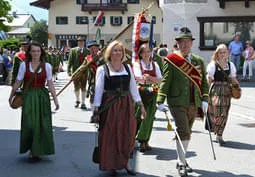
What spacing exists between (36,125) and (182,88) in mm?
2229

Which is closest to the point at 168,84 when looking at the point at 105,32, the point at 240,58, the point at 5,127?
the point at 5,127

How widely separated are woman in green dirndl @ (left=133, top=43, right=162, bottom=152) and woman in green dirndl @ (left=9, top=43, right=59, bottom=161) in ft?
4.85

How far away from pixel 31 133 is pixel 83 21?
199ft

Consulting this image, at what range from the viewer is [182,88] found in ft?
21.2

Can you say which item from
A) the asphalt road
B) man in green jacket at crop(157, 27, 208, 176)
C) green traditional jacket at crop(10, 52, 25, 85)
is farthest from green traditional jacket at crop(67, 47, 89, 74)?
man in green jacket at crop(157, 27, 208, 176)

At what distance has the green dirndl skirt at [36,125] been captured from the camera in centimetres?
727

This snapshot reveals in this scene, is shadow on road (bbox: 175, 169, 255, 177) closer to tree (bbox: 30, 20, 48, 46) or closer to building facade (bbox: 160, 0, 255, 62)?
building facade (bbox: 160, 0, 255, 62)

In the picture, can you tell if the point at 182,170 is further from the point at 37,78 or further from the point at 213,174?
the point at 37,78

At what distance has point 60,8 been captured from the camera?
67.2 metres

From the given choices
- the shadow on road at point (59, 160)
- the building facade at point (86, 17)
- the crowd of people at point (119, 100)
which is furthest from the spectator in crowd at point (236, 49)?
the building facade at point (86, 17)

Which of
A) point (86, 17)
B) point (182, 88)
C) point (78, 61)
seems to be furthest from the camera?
point (86, 17)

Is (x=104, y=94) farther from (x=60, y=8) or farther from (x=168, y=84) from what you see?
(x=60, y=8)

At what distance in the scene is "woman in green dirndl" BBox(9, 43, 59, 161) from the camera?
23.9 ft

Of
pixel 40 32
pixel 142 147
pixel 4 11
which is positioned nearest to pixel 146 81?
pixel 142 147
